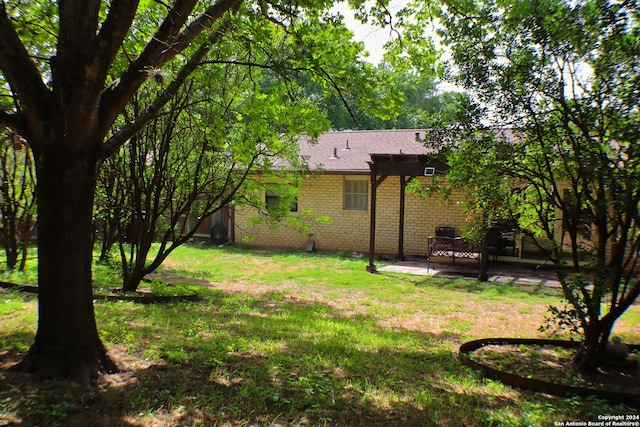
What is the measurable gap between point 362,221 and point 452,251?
4.91 meters

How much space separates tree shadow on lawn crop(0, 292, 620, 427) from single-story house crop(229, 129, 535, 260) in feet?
31.0

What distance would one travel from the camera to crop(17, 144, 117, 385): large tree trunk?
3.66 metres

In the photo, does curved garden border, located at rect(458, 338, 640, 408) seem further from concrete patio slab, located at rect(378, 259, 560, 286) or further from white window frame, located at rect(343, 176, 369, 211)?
white window frame, located at rect(343, 176, 369, 211)

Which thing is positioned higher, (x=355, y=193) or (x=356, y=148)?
(x=356, y=148)

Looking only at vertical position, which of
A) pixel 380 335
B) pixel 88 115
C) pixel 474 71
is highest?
pixel 474 71

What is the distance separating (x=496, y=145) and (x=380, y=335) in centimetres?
311

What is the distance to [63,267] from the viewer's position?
3695 millimetres

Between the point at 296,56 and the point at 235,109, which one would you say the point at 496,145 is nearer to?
the point at 296,56

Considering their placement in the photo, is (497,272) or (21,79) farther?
(497,272)

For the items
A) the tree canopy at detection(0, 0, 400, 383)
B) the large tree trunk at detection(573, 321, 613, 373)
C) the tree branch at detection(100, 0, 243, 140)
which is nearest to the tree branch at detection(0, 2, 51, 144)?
the tree canopy at detection(0, 0, 400, 383)

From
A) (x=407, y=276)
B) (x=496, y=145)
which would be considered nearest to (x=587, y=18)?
(x=496, y=145)

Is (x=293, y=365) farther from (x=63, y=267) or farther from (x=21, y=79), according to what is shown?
(x=21, y=79)

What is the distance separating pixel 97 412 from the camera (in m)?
3.21

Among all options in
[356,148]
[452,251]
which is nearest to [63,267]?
[452,251]
